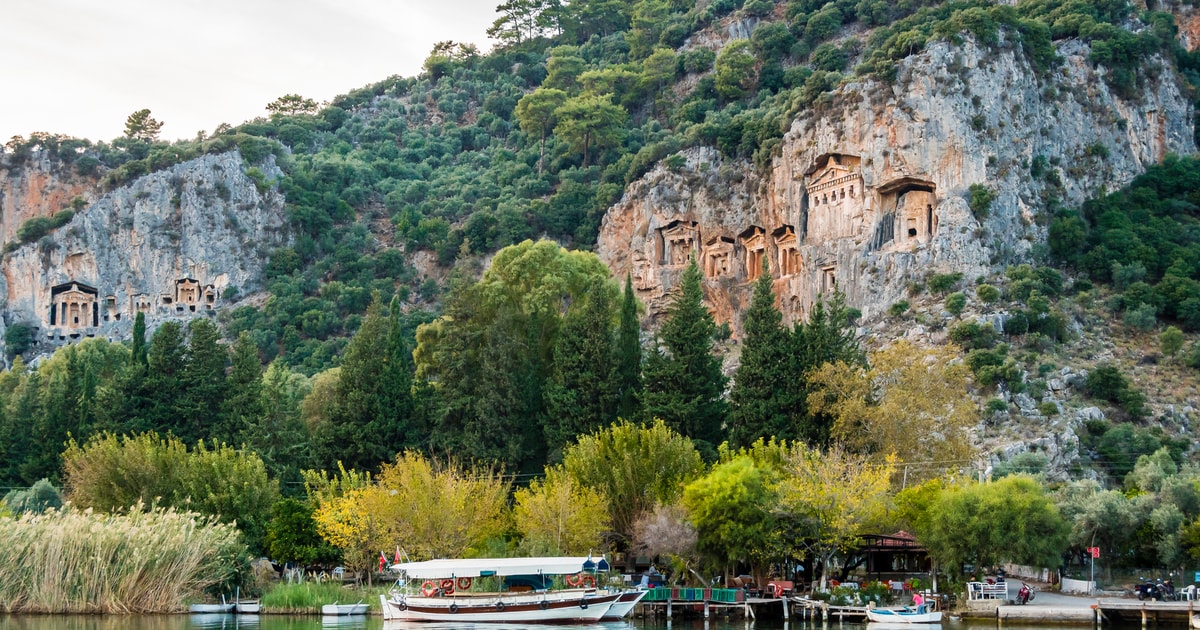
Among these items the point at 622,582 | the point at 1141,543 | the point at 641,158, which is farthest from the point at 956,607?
the point at 641,158

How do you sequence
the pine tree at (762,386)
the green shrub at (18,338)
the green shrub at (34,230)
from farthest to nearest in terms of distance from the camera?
the green shrub at (34,230) → the green shrub at (18,338) → the pine tree at (762,386)

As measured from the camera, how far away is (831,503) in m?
51.5

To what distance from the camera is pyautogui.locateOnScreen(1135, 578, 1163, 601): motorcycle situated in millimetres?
48406

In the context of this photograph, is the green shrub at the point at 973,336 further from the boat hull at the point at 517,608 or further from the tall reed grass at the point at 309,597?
the tall reed grass at the point at 309,597

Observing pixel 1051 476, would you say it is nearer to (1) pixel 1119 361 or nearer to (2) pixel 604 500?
(1) pixel 1119 361

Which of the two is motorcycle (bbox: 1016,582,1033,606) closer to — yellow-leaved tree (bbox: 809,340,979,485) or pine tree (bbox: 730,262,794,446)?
yellow-leaved tree (bbox: 809,340,979,485)

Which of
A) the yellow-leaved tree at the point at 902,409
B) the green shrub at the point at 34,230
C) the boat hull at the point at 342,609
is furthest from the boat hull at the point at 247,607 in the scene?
the green shrub at the point at 34,230

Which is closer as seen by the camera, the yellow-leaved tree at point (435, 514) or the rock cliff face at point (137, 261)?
the yellow-leaved tree at point (435, 514)

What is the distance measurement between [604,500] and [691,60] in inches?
3110

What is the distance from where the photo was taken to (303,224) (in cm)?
12031

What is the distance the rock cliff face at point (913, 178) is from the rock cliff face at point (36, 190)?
53.5m

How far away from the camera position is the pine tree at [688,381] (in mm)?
63500

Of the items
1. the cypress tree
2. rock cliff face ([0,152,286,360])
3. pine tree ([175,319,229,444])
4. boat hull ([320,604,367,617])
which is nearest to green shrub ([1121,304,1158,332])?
boat hull ([320,604,367,617])

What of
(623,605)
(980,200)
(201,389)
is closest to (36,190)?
(201,389)
